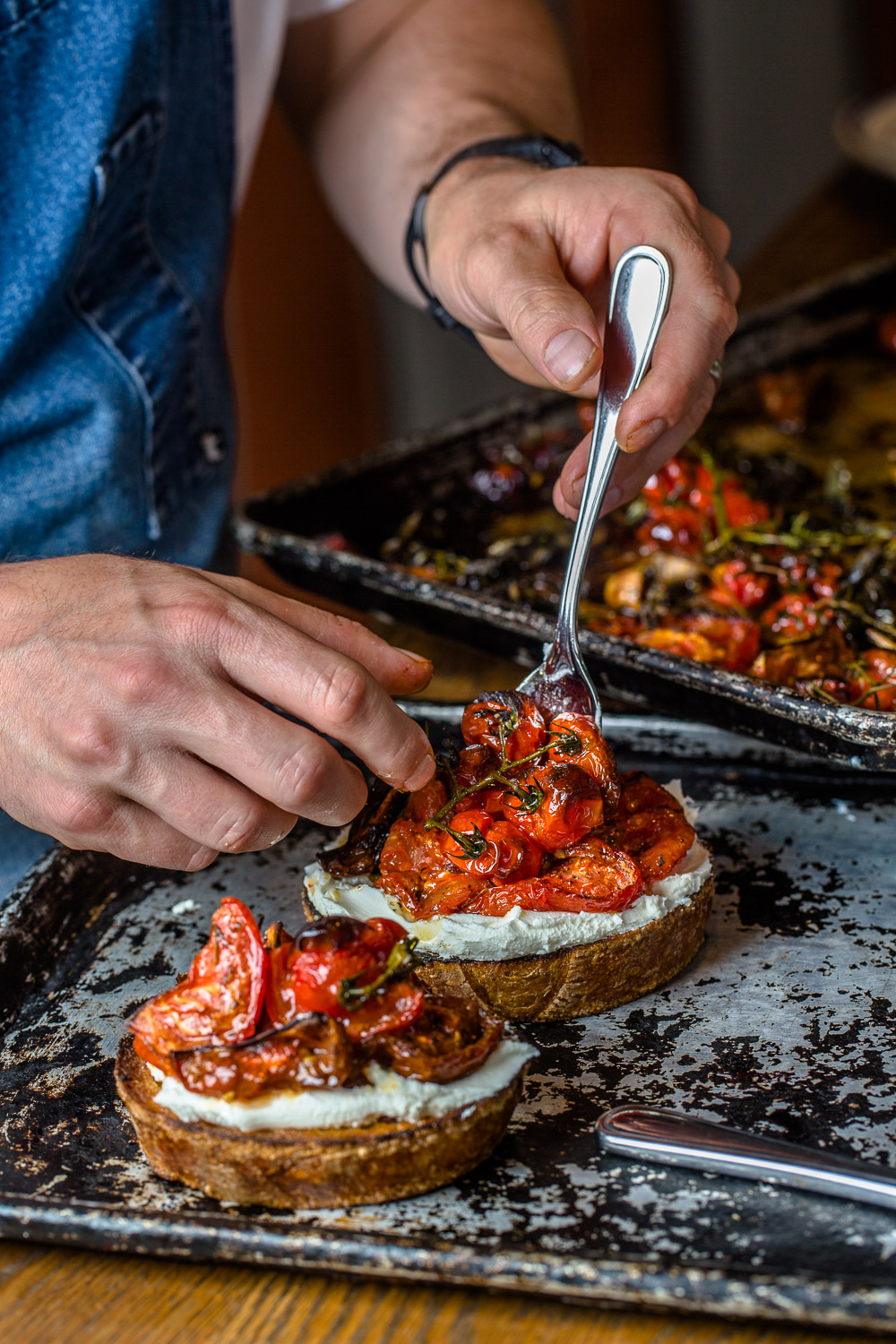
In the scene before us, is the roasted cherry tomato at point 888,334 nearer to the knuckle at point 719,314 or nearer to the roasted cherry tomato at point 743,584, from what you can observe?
the roasted cherry tomato at point 743,584

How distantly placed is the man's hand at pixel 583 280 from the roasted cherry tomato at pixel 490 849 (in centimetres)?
56

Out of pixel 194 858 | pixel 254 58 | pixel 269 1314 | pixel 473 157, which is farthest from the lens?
pixel 254 58

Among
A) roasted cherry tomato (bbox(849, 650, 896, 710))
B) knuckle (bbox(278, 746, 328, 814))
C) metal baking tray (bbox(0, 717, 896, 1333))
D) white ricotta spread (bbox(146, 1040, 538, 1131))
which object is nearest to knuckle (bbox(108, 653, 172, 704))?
knuckle (bbox(278, 746, 328, 814))

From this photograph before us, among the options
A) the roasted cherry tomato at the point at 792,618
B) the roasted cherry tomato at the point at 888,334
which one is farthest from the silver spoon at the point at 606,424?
the roasted cherry tomato at the point at 888,334

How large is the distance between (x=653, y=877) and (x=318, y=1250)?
666mm

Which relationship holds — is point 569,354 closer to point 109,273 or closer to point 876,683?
point 876,683

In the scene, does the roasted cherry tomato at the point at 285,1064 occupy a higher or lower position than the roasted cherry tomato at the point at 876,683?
higher

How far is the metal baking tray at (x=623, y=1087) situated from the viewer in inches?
45.0

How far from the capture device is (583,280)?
203 cm

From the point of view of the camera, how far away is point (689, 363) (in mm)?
1754

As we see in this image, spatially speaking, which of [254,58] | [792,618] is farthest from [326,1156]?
[254,58]

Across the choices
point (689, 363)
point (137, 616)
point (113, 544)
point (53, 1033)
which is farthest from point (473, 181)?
point (53, 1033)

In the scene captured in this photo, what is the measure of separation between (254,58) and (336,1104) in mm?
2235

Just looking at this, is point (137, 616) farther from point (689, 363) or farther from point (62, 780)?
point (689, 363)
